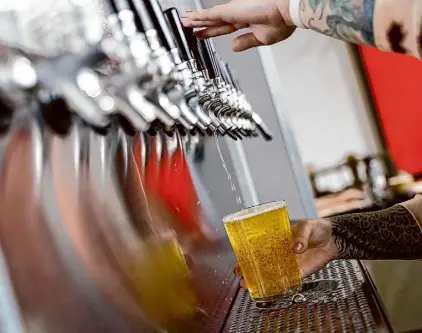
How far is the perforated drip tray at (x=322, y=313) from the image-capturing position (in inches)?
39.4

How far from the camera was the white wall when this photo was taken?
20.1 feet

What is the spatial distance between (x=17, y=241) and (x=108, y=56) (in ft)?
0.93

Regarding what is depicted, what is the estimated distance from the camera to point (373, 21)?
0.97 metres

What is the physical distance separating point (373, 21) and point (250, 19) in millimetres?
401

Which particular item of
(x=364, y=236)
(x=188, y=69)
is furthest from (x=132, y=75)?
(x=364, y=236)

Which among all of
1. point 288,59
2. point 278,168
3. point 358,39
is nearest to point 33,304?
point 358,39

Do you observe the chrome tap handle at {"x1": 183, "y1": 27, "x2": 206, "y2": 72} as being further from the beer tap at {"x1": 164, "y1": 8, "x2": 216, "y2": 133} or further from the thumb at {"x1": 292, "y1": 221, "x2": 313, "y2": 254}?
the thumb at {"x1": 292, "y1": 221, "x2": 313, "y2": 254}

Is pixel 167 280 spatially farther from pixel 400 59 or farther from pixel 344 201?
pixel 400 59

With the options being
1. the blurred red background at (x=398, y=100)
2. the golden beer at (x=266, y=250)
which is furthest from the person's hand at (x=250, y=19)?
the blurred red background at (x=398, y=100)

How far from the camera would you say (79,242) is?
0.81m

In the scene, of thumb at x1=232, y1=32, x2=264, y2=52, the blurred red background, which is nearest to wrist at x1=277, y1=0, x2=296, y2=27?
thumb at x1=232, y1=32, x2=264, y2=52

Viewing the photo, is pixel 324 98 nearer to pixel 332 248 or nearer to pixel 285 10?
pixel 332 248

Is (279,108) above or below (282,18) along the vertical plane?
below

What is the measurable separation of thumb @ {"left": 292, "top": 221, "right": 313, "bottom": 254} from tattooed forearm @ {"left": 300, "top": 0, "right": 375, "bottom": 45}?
0.43 meters
